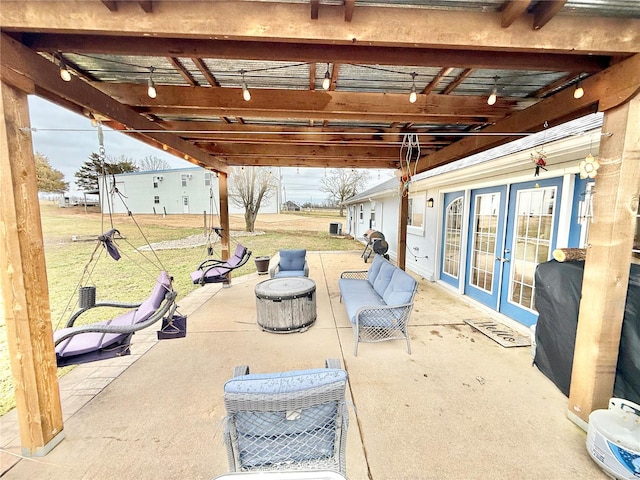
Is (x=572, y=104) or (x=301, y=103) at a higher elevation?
(x=301, y=103)

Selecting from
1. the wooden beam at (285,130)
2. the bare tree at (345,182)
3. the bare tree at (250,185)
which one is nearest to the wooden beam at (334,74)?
the wooden beam at (285,130)

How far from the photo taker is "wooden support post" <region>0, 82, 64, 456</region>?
69.5 inches

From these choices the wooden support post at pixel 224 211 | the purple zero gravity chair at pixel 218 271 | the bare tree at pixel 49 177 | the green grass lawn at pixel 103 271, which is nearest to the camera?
the green grass lawn at pixel 103 271

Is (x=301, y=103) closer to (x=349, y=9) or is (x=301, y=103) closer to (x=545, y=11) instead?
(x=349, y=9)

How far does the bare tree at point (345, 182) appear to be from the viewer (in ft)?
87.5

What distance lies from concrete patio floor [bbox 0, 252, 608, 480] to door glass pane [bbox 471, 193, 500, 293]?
4.71 feet

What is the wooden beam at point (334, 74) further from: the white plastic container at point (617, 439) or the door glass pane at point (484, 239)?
the door glass pane at point (484, 239)

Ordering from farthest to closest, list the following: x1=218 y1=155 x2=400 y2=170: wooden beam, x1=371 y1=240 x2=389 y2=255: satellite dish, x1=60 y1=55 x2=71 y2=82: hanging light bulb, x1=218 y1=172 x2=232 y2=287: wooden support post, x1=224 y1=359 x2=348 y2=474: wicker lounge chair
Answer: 1. x1=371 y1=240 x2=389 y2=255: satellite dish
2. x1=218 y1=172 x2=232 y2=287: wooden support post
3. x1=218 y1=155 x2=400 y2=170: wooden beam
4. x1=60 y1=55 x2=71 y2=82: hanging light bulb
5. x1=224 y1=359 x2=348 y2=474: wicker lounge chair

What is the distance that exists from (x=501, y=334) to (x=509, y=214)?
188 cm

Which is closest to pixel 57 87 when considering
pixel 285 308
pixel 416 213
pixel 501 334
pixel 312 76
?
pixel 312 76

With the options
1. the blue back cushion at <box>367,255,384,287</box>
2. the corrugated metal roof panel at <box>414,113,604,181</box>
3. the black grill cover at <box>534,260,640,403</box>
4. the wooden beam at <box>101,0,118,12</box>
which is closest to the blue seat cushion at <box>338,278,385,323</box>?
the blue back cushion at <box>367,255,384,287</box>

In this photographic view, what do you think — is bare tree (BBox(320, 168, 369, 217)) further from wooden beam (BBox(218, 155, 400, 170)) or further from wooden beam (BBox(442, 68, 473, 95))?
wooden beam (BBox(442, 68, 473, 95))

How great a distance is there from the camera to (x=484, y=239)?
4926mm

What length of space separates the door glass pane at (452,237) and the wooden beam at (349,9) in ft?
16.2
